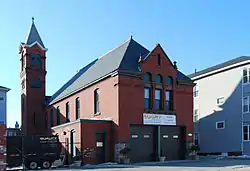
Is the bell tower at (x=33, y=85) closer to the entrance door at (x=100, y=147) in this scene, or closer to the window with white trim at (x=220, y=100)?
the entrance door at (x=100, y=147)

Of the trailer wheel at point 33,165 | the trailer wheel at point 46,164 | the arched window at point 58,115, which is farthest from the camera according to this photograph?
the arched window at point 58,115

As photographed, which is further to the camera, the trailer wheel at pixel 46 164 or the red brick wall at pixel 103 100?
the red brick wall at pixel 103 100

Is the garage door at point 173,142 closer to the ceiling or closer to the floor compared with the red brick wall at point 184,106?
closer to the floor

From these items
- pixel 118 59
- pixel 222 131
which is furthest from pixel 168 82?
pixel 222 131

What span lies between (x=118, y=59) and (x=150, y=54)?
3.10m

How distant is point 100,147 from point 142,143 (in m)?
3.64

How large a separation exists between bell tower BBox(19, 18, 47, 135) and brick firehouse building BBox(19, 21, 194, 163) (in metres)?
13.8

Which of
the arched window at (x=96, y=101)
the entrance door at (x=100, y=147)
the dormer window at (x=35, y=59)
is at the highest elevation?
the dormer window at (x=35, y=59)

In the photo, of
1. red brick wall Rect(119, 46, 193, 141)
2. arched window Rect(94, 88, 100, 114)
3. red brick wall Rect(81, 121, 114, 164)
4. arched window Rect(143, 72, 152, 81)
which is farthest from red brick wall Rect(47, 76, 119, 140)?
arched window Rect(143, 72, 152, 81)

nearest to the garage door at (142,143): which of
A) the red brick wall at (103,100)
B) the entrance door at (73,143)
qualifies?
the red brick wall at (103,100)

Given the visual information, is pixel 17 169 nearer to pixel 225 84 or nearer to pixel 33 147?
pixel 33 147

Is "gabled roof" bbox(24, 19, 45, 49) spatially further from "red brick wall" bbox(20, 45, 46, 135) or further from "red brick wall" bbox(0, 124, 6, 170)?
"red brick wall" bbox(0, 124, 6, 170)

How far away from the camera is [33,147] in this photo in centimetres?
2909

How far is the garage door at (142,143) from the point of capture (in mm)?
32500
